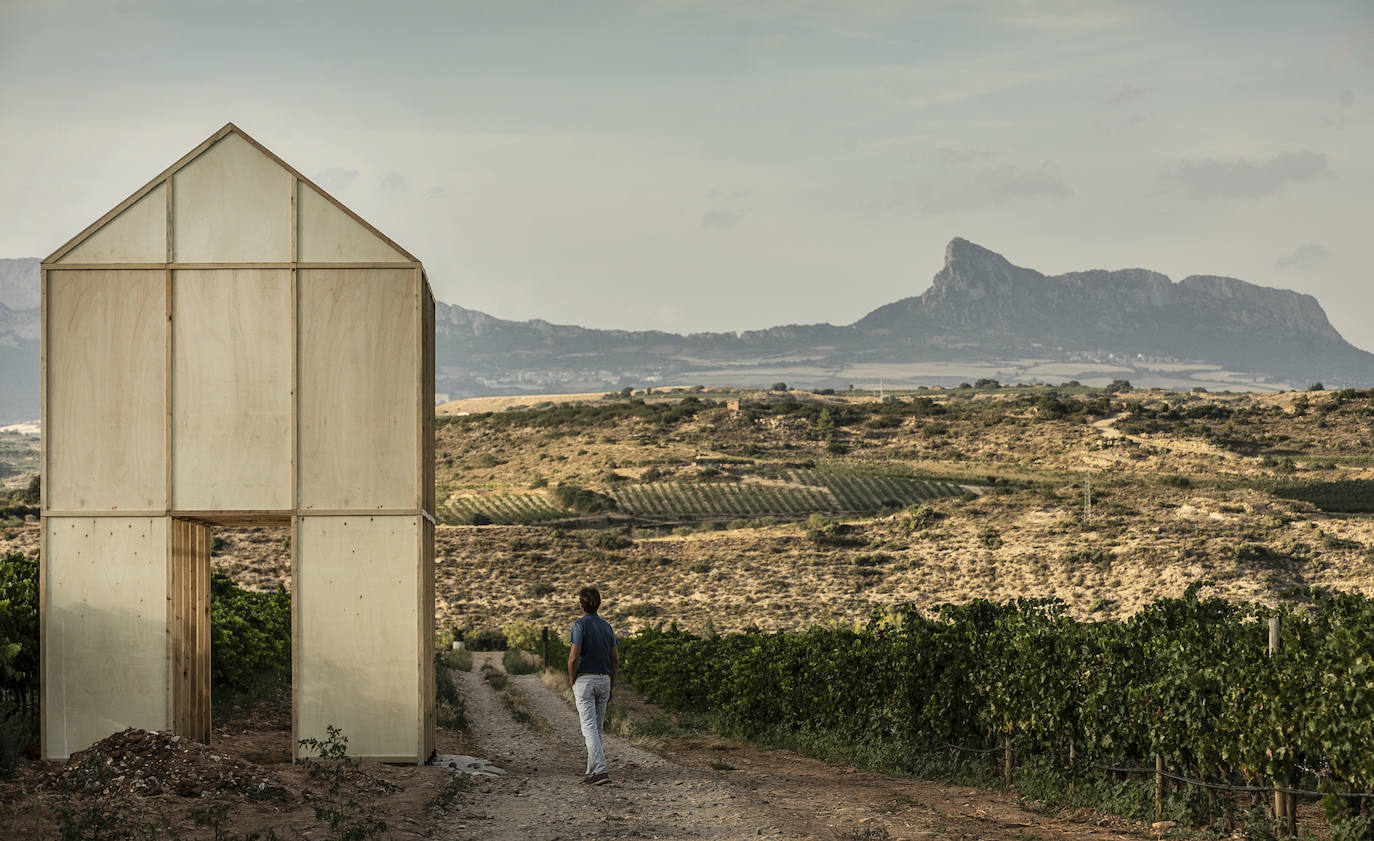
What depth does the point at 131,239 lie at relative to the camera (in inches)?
461

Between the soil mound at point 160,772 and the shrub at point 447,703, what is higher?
the soil mound at point 160,772

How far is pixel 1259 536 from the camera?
54.1 metres

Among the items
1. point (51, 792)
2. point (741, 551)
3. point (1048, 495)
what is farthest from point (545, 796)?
point (1048, 495)

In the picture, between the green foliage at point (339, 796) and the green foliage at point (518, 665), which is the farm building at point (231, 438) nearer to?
the green foliage at point (339, 796)

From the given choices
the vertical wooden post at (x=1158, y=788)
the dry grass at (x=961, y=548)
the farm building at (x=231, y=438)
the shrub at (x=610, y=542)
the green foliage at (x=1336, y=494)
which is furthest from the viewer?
the green foliage at (x=1336, y=494)

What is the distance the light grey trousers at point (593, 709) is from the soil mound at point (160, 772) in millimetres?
2551

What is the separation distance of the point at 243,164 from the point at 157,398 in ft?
7.67

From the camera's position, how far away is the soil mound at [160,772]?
8.71 m

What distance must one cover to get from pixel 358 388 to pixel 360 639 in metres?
2.33

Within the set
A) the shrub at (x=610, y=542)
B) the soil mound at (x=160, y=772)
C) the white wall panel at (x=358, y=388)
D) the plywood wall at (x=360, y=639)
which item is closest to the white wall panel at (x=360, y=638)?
the plywood wall at (x=360, y=639)

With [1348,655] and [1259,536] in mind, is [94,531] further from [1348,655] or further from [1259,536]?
[1259,536]

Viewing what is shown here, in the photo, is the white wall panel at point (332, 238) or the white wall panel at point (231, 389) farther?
the white wall panel at point (332, 238)

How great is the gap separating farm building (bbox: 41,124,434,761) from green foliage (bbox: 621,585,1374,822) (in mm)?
5482

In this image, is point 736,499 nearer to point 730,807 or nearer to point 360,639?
point 360,639
